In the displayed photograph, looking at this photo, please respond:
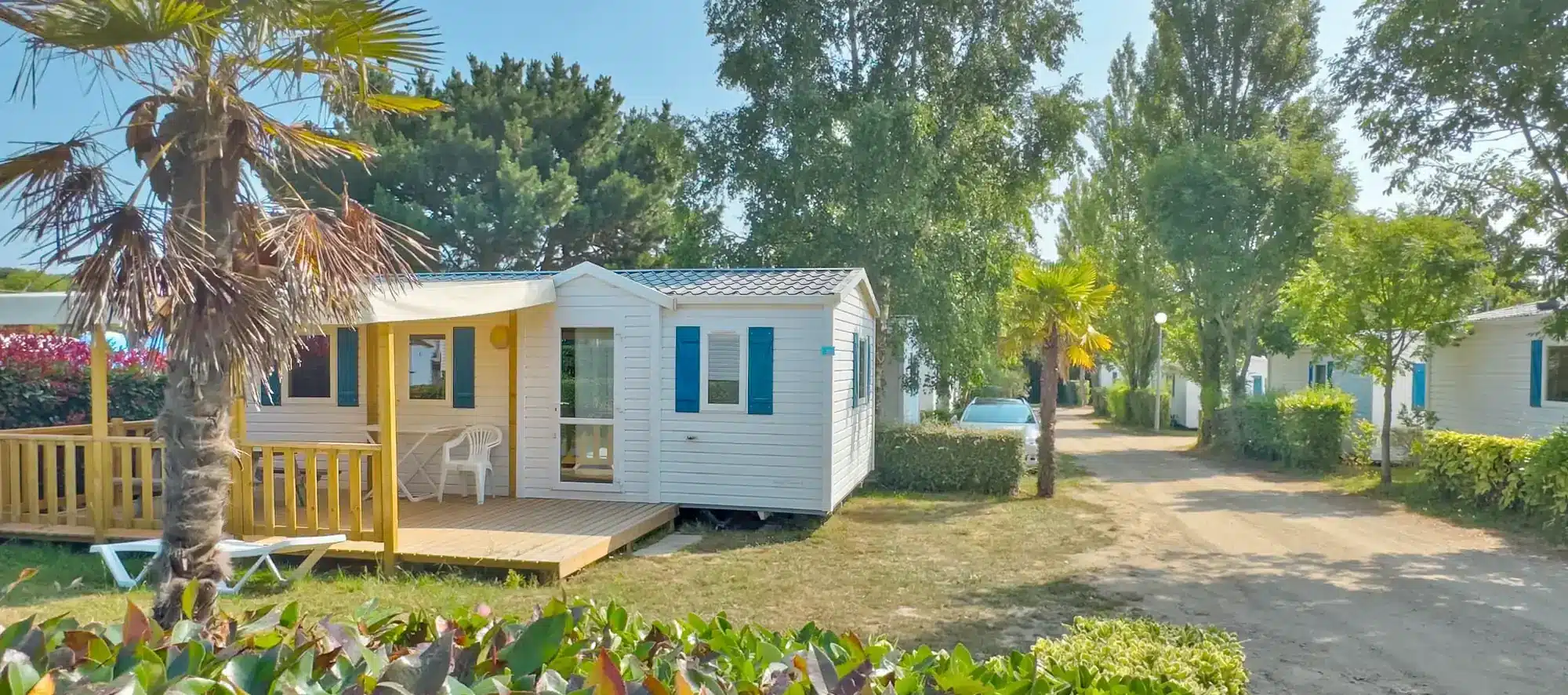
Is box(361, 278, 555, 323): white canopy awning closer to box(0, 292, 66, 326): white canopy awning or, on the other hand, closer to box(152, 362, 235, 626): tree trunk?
box(152, 362, 235, 626): tree trunk

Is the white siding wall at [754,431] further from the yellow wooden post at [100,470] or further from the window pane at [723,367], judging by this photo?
the yellow wooden post at [100,470]

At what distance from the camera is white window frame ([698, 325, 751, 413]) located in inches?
378

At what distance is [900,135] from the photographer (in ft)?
47.3

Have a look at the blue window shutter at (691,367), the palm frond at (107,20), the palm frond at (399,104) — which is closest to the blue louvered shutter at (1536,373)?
the blue window shutter at (691,367)

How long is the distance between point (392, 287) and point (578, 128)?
17.5 metres

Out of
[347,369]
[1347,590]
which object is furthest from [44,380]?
[1347,590]

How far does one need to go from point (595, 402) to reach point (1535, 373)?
13.5 metres

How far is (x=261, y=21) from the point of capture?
3.78m

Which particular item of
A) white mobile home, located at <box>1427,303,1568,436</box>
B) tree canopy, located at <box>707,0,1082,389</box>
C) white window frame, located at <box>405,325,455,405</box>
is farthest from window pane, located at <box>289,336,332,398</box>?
white mobile home, located at <box>1427,303,1568,436</box>

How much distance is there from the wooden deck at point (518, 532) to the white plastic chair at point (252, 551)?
290mm

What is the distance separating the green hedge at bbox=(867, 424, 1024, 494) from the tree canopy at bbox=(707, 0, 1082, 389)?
2.49m

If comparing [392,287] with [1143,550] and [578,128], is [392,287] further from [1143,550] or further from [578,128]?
[578,128]

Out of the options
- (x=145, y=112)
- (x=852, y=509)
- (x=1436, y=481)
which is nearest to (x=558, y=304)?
(x=852, y=509)

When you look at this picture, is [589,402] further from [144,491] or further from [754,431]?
[144,491]
